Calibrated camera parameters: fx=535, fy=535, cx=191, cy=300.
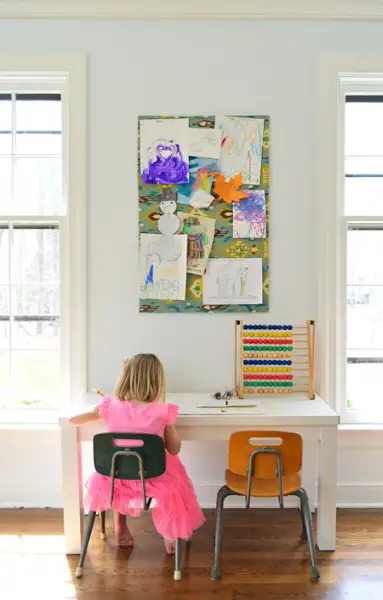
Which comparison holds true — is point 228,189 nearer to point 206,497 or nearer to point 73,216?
point 73,216

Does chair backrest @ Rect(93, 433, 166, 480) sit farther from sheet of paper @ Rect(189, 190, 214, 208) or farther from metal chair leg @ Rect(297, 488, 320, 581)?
sheet of paper @ Rect(189, 190, 214, 208)

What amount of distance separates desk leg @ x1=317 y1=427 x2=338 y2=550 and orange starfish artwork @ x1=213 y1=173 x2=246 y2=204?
1377 mm

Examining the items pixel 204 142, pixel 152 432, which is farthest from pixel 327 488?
pixel 204 142

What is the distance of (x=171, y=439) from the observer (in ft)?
8.30

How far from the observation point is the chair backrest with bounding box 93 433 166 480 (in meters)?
2.33

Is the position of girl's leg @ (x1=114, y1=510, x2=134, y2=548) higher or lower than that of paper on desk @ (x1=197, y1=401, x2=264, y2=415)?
lower

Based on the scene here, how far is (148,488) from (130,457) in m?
0.21

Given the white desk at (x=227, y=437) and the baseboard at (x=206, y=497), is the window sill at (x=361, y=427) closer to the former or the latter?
the baseboard at (x=206, y=497)

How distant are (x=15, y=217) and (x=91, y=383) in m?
1.09

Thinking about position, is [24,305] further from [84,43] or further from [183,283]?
[84,43]

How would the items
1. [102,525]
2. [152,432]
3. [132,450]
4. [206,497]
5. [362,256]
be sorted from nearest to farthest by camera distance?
[132,450], [152,432], [102,525], [206,497], [362,256]

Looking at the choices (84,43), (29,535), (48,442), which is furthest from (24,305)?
(84,43)

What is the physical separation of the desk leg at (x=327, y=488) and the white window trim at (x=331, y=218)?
544 millimetres

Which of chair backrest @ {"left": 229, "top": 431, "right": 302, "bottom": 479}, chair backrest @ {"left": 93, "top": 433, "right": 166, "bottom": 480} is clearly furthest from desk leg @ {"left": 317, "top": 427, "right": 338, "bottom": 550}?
chair backrest @ {"left": 93, "top": 433, "right": 166, "bottom": 480}
